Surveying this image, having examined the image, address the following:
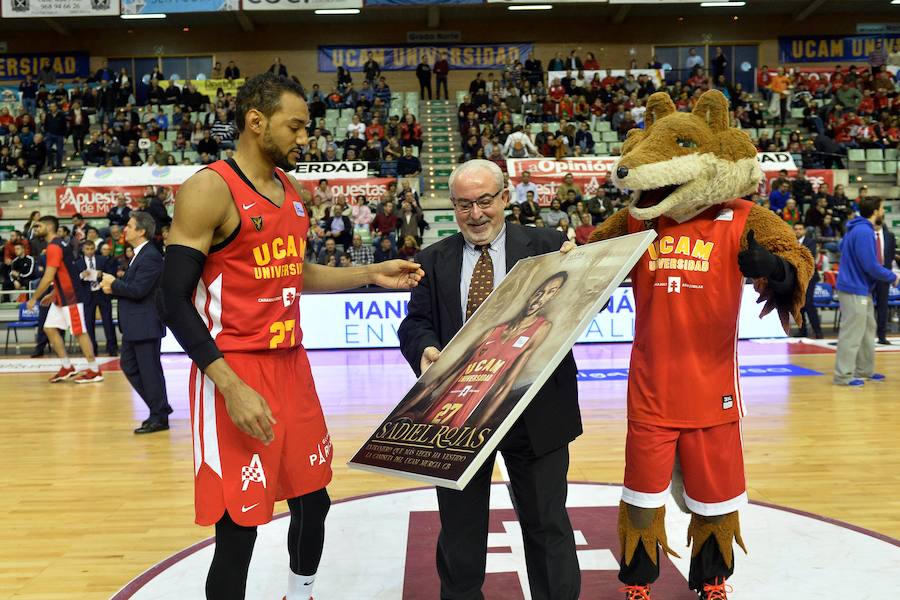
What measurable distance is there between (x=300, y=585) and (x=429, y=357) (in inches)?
37.2

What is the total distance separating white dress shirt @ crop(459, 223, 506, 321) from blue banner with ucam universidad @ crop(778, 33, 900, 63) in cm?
2507

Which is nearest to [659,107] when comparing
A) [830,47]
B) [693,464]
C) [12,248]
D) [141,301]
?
[693,464]

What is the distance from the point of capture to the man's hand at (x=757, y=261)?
2.93 meters

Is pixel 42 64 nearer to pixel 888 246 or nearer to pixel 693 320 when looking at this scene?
pixel 888 246

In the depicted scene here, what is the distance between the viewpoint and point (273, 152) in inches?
106

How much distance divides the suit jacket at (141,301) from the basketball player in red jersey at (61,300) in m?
2.38

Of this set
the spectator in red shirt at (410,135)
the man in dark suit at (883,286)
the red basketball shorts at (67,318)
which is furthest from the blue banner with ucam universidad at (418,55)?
the red basketball shorts at (67,318)

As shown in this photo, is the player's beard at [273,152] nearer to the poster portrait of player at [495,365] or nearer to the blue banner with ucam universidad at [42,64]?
the poster portrait of player at [495,365]

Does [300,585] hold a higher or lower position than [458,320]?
lower

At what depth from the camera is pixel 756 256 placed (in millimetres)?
2928

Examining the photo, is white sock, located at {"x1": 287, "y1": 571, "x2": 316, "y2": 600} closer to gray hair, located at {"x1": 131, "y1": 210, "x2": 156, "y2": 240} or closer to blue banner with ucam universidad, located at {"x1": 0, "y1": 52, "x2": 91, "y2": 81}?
gray hair, located at {"x1": 131, "y1": 210, "x2": 156, "y2": 240}

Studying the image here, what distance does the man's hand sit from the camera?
2.93 m

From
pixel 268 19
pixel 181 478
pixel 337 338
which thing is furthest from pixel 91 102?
pixel 181 478

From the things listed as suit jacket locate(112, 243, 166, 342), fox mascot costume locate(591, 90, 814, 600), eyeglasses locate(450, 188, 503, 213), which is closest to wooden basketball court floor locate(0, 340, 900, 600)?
suit jacket locate(112, 243, 166, 342)
